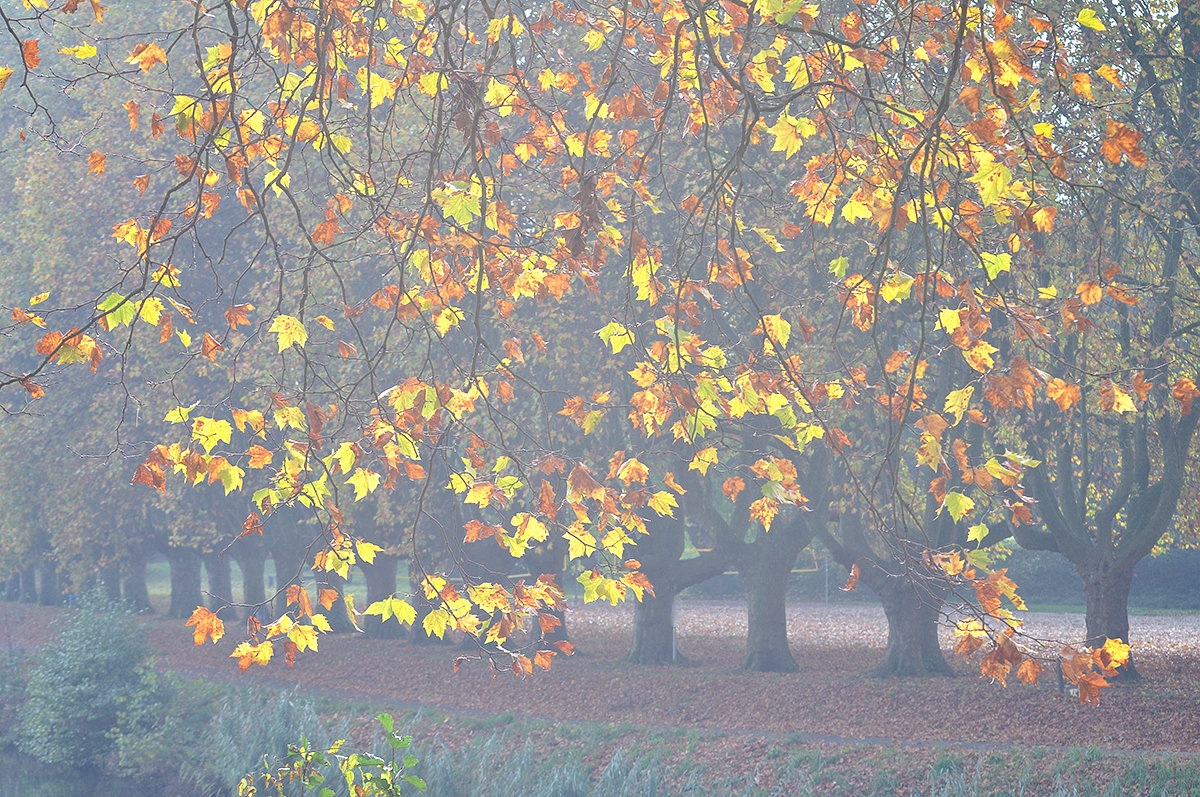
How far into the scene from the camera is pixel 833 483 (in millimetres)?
16938

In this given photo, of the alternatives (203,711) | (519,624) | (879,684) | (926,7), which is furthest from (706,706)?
(926,7)

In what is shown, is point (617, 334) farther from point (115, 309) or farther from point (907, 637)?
point (907, 637)

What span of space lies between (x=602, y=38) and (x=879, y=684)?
13467 mm

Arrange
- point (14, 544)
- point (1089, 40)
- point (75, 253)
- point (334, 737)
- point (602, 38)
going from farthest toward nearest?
point (14, 544)
point (75, 253)
point (334, 737)
point (1089, 40)
point (602, 38)

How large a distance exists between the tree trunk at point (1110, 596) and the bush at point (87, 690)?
47.1 ft

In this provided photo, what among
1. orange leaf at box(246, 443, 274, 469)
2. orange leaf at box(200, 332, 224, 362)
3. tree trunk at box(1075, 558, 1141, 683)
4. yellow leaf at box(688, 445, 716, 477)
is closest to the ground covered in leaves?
tree trunk at box(1075, 558, 1141, 683)

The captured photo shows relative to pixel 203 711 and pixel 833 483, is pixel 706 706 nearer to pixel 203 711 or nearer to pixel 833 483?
pixel 833 483

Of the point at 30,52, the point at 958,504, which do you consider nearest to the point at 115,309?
the point at 30,52

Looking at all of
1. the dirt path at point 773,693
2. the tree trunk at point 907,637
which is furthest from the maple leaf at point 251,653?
the tree trunk at point 907,637

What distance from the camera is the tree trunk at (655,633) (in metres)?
20.1

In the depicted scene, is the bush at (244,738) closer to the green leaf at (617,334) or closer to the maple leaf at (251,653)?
the maple leaf at (251,653)

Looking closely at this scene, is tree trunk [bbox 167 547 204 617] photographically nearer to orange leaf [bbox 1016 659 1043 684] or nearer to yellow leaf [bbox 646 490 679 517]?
yellow leaf [bbox 646 490 679 517]

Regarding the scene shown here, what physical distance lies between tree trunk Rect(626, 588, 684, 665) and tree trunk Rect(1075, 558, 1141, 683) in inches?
289

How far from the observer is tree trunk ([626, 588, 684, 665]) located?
20.1 metres
